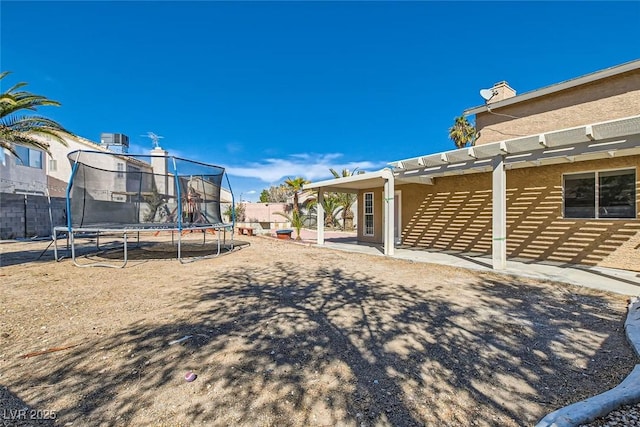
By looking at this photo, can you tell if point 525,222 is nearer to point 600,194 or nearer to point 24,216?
point 600,194

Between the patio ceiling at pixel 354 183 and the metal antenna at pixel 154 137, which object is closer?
the patio ceiling at pixel 354 183

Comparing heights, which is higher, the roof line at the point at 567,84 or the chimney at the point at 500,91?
the chimney at the point at 500,91

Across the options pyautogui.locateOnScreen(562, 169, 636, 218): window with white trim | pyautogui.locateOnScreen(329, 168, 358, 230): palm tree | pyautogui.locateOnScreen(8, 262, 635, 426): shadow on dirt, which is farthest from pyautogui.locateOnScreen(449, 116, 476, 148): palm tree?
pyautogui.locateOnScreen(8, 262, 635, 426): shadow on dirt

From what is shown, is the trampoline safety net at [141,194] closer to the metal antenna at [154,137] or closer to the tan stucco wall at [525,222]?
the tan stucco wall at [525,222]

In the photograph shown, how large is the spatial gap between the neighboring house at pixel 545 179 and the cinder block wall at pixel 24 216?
14124mm

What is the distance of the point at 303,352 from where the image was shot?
2.88 m

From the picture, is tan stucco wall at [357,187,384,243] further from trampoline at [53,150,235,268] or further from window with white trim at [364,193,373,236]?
trampoline at [53,150,235,268]

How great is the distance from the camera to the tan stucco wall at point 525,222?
672 centimetres

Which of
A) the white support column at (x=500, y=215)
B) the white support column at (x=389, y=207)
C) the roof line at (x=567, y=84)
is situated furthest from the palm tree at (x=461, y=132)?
the white support column at (x=500, y=215)

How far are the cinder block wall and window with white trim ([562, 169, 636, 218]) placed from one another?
20.2m

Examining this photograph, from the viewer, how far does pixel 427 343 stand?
3090 millimetres

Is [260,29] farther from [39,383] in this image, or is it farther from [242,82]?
[39,383]

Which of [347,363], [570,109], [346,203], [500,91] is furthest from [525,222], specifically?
[346,203]

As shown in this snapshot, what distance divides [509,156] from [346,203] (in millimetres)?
15669
